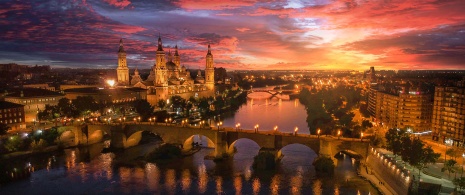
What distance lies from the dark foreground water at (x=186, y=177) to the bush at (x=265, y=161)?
0.74 meters

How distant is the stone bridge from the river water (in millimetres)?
1365

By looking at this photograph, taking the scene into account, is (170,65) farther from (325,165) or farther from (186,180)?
(325,165)

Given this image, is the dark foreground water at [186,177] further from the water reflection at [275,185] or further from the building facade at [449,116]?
the building facade at [449,116]

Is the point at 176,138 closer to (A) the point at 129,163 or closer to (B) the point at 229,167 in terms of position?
(A) the point at 129,163

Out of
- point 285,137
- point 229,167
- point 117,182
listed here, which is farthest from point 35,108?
point 285,137

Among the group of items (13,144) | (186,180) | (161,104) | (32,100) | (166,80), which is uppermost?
(166,80)

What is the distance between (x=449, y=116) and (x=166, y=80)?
1657 inches

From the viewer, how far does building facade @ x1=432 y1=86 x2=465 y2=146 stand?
29281 mm

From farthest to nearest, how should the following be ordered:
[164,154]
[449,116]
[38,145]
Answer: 1. [38,145]
2. [449,116]
3. [164,154]

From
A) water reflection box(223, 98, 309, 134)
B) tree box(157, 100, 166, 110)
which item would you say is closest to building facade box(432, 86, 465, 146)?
water reflection box(223, 98, 309, 134)

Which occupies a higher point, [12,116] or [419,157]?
[12,116]

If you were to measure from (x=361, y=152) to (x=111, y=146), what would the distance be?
21.3 m

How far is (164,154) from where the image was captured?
29.9m

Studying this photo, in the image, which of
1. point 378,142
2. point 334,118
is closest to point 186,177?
point 378,142
